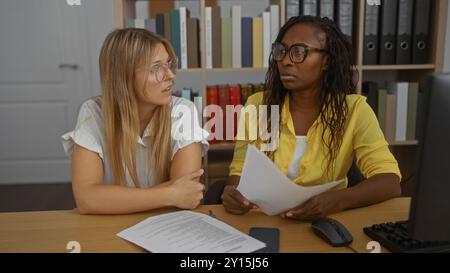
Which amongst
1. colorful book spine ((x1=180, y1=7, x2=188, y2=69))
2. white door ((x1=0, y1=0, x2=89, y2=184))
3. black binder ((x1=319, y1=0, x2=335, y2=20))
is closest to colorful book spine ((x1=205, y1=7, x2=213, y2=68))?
colorful book spine ((x1=180, y1=7, x2=188, y2=69))

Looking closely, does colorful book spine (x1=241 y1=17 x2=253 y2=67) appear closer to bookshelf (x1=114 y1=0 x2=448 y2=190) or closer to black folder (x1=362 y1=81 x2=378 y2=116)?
bookshelf (x1=114 y1=0 x2=448 y2=190)

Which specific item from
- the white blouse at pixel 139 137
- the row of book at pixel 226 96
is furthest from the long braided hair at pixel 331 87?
the row of book at pixel 226 96

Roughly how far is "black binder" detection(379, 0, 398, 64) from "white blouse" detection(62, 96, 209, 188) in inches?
47.9

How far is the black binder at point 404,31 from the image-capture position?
196cm

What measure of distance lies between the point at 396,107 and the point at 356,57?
13.0 inches

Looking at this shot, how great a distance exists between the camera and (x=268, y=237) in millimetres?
800

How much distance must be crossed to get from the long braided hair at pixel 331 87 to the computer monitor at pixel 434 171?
625mm

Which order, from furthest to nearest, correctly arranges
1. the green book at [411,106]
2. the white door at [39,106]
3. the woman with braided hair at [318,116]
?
the white door at [39,106] → the green book at [411,106] → the woman with braided hair at [318,116]

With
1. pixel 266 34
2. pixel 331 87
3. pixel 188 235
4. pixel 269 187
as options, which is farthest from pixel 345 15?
pixel 188 235

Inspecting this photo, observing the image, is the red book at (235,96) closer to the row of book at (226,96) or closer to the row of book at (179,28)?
the row of book at (226,96)

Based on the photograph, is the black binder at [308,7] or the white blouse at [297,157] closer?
the white blouse at [297,157]

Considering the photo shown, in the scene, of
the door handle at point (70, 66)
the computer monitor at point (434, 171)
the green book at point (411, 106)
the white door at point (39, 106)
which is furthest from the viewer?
the door handle at point (70, 66)

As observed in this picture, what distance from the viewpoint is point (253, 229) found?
826mm

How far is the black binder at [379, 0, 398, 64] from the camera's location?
196 cm
